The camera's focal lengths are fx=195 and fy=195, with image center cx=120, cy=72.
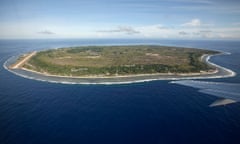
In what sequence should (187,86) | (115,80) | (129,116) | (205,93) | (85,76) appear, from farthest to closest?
1. (85,76)
2. (115,80)
3. (187,86)
4. (205,93)
5. (129,116)

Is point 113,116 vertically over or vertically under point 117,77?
under

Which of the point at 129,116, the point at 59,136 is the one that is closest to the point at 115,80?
the point at 129,116

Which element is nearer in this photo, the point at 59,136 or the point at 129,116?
the point at 59,136

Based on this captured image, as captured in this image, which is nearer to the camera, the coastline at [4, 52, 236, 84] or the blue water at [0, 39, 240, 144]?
the blue water at [0, 39, 240, 144]

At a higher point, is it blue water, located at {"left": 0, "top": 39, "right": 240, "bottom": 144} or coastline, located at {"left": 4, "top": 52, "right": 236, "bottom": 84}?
coastline, located at {"left": 4, "top": 52, "right": 236, "bottom": 84}

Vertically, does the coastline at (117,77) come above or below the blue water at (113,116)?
above

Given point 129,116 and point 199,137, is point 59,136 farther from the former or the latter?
point 199,137

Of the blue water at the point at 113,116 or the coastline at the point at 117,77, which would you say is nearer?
the blue water at the point at 113,116

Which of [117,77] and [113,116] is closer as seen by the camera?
[113,116]
